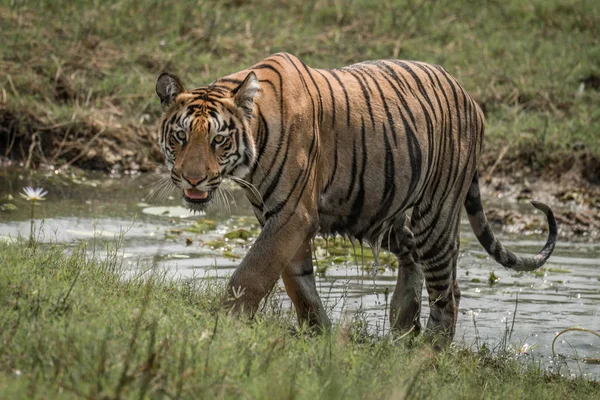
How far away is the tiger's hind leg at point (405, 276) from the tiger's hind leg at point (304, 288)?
0.78 meters

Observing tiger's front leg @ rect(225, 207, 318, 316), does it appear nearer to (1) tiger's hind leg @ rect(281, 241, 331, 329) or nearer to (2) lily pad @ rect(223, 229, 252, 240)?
(1) tiger's hind leg @ rect(281, 241, 331, 329)

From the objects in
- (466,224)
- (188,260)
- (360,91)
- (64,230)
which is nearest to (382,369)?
(360,91)

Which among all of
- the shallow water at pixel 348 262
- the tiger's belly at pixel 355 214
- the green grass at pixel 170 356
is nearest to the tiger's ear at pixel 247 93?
the tiger's belly at pixel 355 214

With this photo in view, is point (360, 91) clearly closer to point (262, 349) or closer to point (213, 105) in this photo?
point (213, 105)

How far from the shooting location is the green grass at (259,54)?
31.9 ft

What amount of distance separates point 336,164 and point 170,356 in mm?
2115

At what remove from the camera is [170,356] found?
331cm

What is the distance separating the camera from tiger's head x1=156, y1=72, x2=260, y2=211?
4.57 meters

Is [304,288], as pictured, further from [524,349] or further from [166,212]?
[166,212]

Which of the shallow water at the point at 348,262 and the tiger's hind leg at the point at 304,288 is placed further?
the shallow water at the point at 348,262

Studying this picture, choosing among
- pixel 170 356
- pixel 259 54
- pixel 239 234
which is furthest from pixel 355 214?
pixel 259 54

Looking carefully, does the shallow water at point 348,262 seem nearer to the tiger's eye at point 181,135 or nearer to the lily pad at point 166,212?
the lily pad at point 166,212

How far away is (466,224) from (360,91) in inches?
143

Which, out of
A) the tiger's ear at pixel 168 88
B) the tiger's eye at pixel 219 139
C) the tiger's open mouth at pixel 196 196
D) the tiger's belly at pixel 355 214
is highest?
the tiger's ear at pixel 168 88
